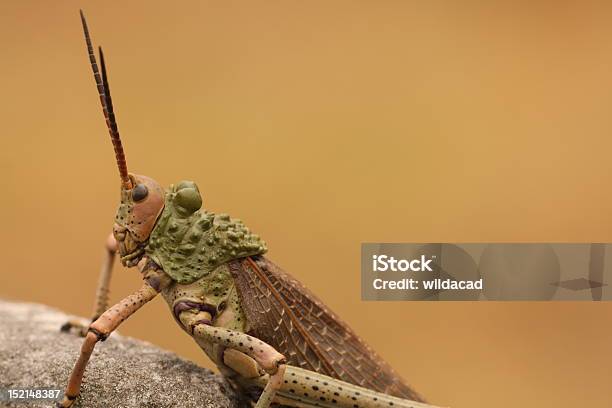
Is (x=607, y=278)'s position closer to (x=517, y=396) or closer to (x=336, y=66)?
(x=517, y=396)

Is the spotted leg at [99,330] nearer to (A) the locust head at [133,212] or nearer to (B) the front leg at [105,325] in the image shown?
(B) the front leg at [105,325]

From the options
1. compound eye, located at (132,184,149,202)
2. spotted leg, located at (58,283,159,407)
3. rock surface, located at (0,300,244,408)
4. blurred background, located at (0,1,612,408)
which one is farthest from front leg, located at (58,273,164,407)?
blurred background, located at (0,1,612,408)

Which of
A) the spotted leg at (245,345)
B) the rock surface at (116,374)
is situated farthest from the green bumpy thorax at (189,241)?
the rock surface at (116,374)

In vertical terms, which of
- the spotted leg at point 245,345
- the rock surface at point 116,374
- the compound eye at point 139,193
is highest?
the compound eye at point 139,193

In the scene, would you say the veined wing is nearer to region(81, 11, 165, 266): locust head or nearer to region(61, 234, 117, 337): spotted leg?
region(81, 11, 165, 266): locust head

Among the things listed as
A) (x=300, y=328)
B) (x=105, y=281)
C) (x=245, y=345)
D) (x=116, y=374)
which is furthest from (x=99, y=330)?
(x=105, y=281)

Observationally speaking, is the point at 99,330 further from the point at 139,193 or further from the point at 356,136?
the point at 356,136
